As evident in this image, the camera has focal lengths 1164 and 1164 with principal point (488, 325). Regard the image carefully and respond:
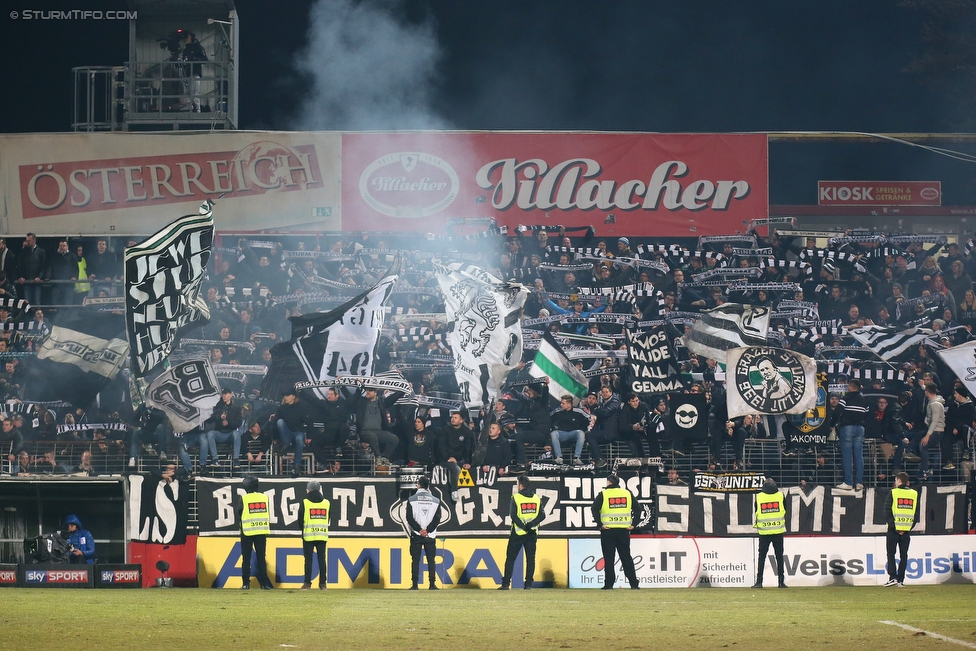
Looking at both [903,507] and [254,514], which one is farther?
[903,507]

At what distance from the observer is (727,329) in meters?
23.1

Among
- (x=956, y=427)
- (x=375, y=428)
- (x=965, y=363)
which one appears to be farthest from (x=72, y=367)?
(x=965, y=363)

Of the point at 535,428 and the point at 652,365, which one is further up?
the point at 652,365

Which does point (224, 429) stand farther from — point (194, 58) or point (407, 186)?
point (194, 58)

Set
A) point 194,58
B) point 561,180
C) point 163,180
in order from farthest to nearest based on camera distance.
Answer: point 194,58, point 561,180, point 163,180

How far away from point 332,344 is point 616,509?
23.2ft

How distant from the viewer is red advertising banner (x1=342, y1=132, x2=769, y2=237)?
98.6ft

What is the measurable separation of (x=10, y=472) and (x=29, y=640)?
11530mm

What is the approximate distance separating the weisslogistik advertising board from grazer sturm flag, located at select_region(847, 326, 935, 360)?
44.1 feet

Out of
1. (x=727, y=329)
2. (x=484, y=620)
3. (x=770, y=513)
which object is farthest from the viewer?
(x=727, y=329)

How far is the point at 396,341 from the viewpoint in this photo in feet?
79.3

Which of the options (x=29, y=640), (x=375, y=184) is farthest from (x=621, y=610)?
(x=375, y=184)

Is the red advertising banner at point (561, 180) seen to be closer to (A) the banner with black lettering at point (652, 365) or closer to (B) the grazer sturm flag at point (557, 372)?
(A) the banner with black lettering at point (652, 365)

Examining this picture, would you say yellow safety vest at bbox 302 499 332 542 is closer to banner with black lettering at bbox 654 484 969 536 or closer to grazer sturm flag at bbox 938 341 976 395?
banner with black lettering at bbox 654 484 969 536
